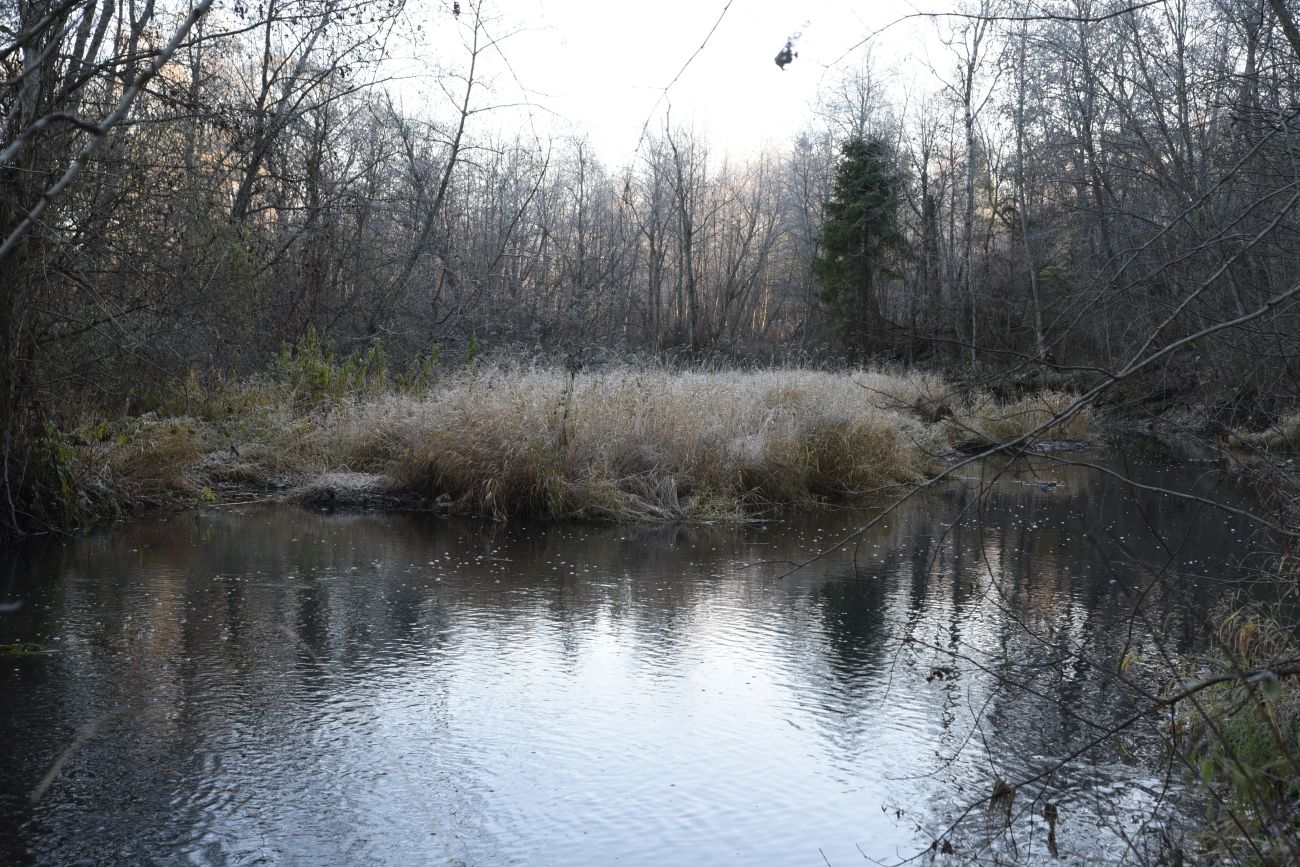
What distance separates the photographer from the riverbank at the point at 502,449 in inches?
414

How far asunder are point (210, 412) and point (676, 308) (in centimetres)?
3146

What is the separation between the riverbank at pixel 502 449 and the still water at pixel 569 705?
76.3 inches

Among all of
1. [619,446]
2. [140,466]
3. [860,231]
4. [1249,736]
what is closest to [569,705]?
[1249,736]

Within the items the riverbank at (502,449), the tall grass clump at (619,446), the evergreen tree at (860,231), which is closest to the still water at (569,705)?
the riverbank at (502,449)

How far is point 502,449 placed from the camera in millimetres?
10609

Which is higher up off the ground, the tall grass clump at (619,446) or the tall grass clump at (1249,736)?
the tall grass clump at (619,446)

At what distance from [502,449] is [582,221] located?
1034 inches

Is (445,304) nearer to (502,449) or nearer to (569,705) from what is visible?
(502,449)

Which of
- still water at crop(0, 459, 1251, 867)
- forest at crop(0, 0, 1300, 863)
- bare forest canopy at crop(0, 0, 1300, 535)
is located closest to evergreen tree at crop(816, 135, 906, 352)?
bare forest canopy at crop(0, 0, 1300, 535)

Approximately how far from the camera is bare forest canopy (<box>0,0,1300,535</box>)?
451 centimetres

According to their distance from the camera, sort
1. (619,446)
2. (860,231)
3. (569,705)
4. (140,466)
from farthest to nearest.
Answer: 1. (860,231)
2. (619,446)
3. (140,466)
4. (569,705)

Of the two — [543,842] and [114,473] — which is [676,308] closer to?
[114,473]

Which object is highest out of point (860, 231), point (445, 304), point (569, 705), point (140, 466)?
point (860, 231)

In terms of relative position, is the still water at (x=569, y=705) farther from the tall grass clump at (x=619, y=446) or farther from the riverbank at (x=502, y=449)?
the tall grass clump at (x=619, y=446)
